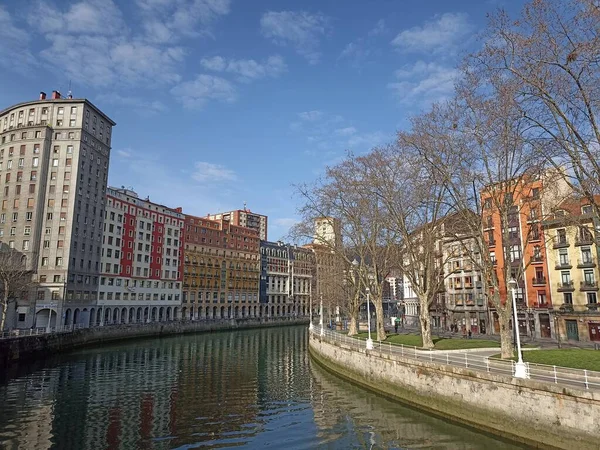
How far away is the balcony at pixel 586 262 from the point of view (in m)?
49.9

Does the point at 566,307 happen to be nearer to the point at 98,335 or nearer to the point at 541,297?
the point at 541,297

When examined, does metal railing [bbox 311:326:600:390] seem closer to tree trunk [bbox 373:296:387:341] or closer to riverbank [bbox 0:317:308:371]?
tree trunk [bbox 373:296:387:341]

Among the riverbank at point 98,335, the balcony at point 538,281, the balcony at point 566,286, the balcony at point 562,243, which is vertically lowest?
the riverbank at point 98,335

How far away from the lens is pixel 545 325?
179ft

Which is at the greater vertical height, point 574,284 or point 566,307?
point 574,284

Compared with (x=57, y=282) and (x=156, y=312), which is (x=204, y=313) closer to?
(x=156, y=312)

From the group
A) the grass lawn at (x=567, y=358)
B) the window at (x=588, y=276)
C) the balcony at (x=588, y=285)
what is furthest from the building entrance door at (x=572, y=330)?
the grass lawn at (x=567, y=358)

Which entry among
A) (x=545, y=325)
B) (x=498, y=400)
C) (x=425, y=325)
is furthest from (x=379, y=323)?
(x=498, y=400)

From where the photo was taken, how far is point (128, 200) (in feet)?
318

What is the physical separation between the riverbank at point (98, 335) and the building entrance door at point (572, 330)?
61.1 metres

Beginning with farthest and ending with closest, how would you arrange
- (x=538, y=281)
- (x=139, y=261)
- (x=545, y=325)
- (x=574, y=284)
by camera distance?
(x=139, y=261)
(x=538, y=281)
(x=545, y=325)
(x=574, y=284)

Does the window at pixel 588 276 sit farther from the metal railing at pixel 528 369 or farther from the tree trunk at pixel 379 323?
the metal railing at pixel 528 369

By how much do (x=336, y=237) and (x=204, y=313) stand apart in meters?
75.5

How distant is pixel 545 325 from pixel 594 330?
20.5ft
